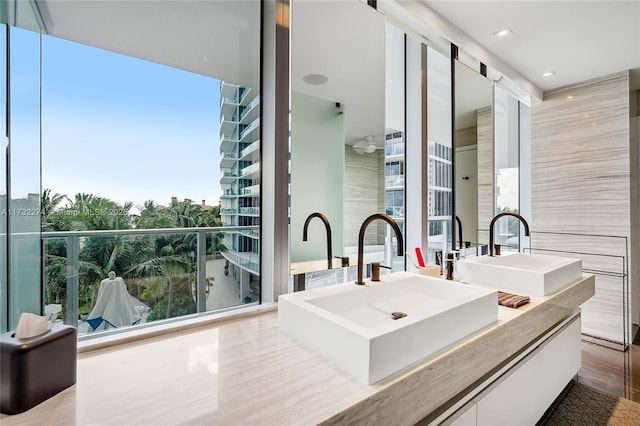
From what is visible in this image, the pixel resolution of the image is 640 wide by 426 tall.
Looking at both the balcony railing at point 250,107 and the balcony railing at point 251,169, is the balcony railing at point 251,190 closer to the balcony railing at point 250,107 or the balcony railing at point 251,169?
the balcony railing at point 251,169

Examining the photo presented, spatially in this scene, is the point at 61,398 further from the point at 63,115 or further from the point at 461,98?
the point at 461,98

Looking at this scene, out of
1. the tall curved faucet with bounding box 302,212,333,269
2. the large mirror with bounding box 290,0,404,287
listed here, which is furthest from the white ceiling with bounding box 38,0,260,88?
the tall curved faucet with bounding box 302,212,333,269

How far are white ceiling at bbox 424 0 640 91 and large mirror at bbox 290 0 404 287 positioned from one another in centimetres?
50

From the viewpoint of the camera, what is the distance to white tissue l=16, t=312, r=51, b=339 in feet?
2.41

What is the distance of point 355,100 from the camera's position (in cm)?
187

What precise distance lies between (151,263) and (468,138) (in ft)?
7.84

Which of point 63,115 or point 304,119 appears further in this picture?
point 304,119

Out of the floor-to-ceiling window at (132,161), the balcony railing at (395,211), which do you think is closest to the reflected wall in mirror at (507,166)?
the balcony railing at (395,211)

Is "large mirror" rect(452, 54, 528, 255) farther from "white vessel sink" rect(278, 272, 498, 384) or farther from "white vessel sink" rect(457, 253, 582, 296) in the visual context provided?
"white vessel sink" rect(278, 272, 498, 384)

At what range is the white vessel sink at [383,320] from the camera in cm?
83

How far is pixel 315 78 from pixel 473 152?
1.59 meters

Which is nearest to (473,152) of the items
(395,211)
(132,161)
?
(395,211)

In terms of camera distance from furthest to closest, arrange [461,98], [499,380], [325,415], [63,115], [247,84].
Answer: [461,98] → [247,84] → [499,380] → [63,115] → [325,415]

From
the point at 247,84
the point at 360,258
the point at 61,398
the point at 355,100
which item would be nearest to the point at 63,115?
the point at 247,84
